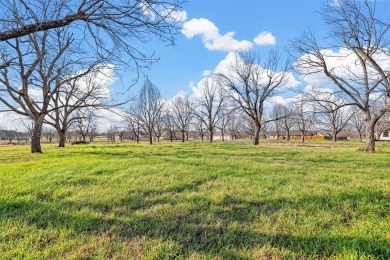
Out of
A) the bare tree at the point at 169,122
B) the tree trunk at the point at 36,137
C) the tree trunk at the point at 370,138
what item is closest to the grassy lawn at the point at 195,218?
the tree trunk at the point at 36,137

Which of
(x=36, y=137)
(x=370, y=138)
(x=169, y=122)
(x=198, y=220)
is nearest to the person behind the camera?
(x=198, y=220)

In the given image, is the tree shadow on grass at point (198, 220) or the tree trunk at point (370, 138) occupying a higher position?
the tree trunk at point (370, 138)

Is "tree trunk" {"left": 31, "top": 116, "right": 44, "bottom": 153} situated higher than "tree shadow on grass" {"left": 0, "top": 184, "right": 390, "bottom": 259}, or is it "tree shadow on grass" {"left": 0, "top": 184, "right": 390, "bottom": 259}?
"tree trunk" {"left": 31, "top": 116, "right": 44, "bottom": 153}

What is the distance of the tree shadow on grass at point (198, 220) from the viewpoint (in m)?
2.68

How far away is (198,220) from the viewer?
346 centimetres

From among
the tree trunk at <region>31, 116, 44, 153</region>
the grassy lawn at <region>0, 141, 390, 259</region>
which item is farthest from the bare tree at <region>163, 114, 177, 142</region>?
the grassy lawn at <region>0, 141, 390, 259</region>

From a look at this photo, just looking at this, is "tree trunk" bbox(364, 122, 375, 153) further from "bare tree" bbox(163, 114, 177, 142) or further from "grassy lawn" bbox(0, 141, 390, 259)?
"bare tree" bbox(163, 114, 177, 142)

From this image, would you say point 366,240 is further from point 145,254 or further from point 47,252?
point 47,252

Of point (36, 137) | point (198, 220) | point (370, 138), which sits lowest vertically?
point (198, 220)

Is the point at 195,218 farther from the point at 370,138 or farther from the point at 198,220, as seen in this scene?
the point at 370,138

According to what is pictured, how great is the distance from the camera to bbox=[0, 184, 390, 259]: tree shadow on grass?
8.80ft

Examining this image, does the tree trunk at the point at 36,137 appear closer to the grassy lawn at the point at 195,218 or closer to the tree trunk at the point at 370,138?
the grassy lawn at the point at 195,218

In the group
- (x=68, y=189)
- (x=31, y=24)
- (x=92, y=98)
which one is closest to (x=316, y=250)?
(x=68, y=189)

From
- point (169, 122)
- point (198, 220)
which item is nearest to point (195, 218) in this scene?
point (198, 220)
